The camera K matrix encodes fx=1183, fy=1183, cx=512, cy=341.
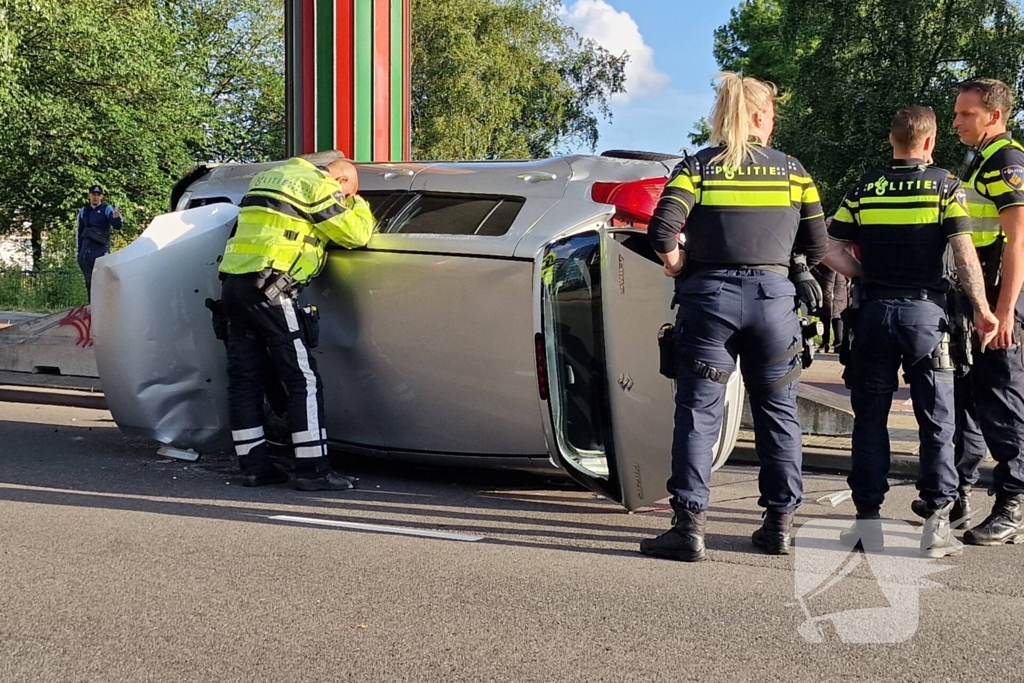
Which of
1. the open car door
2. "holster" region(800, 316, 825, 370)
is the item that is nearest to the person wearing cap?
the open car door

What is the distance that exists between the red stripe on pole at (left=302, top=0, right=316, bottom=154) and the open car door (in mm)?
5698

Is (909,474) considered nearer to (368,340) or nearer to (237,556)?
(368,340)

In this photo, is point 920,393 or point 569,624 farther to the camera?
point 920,393

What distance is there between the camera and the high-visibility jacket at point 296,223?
234 inches

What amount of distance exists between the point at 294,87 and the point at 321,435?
5429 mm

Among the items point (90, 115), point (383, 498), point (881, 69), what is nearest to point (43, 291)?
point (90, 115)

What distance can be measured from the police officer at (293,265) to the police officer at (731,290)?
2019mm

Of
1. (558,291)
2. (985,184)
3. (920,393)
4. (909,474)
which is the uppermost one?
(985,184)

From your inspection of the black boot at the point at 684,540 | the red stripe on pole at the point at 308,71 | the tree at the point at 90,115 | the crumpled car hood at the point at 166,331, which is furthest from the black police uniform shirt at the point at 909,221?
the tree at the point at 90,115

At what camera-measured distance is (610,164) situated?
5.68 m

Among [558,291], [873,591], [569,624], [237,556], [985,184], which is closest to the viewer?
[569,624]

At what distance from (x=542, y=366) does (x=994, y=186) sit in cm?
206

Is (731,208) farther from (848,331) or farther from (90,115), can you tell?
(90,115)

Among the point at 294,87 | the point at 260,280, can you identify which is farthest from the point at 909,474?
the point at 294,87
